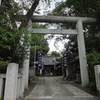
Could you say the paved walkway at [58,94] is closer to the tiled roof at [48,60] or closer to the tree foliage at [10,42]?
the tree foliage at [10,42]

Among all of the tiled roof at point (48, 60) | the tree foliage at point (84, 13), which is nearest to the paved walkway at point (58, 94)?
the tree foliage at point (84, 13)

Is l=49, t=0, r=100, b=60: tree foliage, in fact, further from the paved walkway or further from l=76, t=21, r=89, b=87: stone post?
the paved walkway

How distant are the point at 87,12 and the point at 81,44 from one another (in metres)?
3.33

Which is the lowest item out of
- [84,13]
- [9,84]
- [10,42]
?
[9,84]

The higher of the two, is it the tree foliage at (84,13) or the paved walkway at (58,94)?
the tree foliage at (84,13)

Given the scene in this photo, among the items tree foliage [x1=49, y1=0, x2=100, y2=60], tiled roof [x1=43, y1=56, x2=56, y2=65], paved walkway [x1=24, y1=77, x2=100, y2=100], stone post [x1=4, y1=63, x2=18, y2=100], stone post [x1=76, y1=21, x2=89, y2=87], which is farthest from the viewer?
tiled roof [x1=43, y1=56, x2=56, y2=65]

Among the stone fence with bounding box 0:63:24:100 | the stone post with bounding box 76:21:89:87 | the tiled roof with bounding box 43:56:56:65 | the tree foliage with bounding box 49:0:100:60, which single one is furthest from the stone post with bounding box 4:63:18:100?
the tiled roof with bounding box 43:56:56:65

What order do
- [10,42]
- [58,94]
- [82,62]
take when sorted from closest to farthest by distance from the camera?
[10,42], [58,94], [82,62]

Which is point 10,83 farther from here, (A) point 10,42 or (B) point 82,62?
(B) point 82,62

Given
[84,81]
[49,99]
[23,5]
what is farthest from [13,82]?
[84,81]

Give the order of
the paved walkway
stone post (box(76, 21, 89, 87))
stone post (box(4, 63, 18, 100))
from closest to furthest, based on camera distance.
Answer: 1. stone post (box(4, 63, 18, 100))
2. the paved walkway
3. stone post (box(76, 21, 89, 87))

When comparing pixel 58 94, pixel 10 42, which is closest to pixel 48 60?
pixel 58 94

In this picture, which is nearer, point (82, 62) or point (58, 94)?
point (58, 94)

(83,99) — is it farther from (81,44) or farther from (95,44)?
(95,44)
